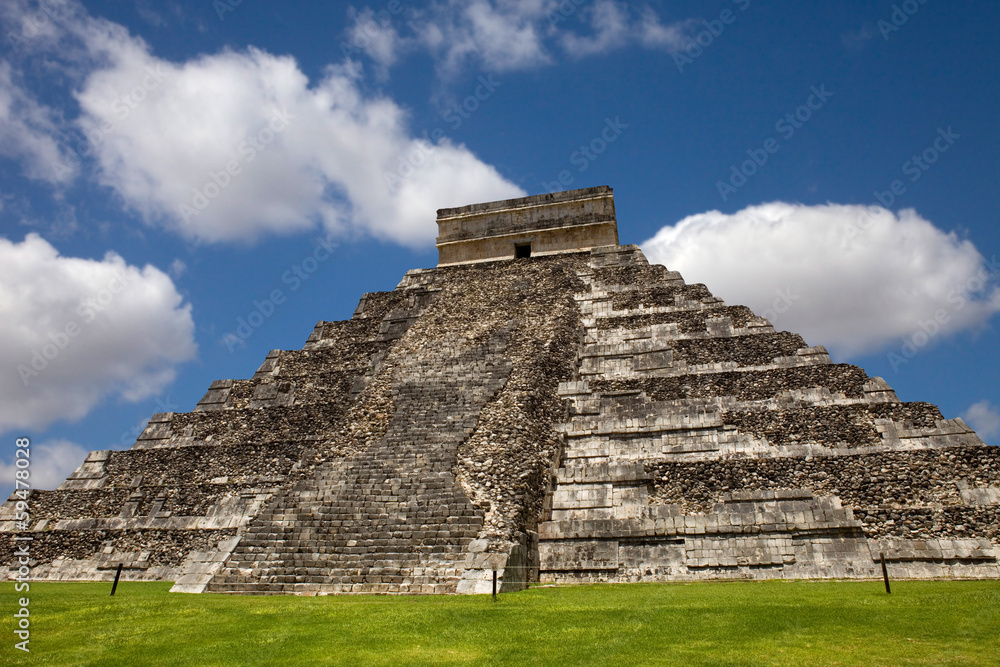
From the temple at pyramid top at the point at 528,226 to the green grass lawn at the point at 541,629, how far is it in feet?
51.6

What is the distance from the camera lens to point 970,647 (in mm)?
5766

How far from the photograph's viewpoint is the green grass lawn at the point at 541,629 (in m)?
5.95

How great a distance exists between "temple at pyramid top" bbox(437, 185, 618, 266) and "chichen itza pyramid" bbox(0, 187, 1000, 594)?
3184 millimetres

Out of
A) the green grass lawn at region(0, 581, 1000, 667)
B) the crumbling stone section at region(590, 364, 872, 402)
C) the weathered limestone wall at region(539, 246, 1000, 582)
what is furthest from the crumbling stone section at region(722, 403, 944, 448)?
the green grass lawn at region(0, 581, 1000, 667)

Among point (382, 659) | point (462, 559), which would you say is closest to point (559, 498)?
point (462, 559)

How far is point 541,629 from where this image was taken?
7.03 m

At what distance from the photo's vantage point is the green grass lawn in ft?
19.5

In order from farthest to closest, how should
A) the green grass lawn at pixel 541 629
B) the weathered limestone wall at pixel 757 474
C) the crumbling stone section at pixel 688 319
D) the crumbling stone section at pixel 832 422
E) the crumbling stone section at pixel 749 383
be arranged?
the crumbling stone section at pixel 688 319 → the crumbling stone section at pixel 749 383 → the crumbling stone section at pixel 832 422 → the weathered limestone wall at pixel 757 474 → the green grass lawn at pixel 541 629

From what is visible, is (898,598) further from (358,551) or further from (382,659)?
(358,551)

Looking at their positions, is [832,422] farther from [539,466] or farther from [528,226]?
[528,226]

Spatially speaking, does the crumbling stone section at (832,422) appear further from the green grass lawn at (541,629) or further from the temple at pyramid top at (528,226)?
the temple at pyramid top at (528,226)

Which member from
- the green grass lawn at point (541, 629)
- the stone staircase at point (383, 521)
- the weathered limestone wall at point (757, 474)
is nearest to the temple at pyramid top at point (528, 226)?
the weathered limestone wall at point (757, 474)

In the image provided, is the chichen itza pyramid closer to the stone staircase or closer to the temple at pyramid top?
the stone staircase

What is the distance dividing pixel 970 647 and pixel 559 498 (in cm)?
806
